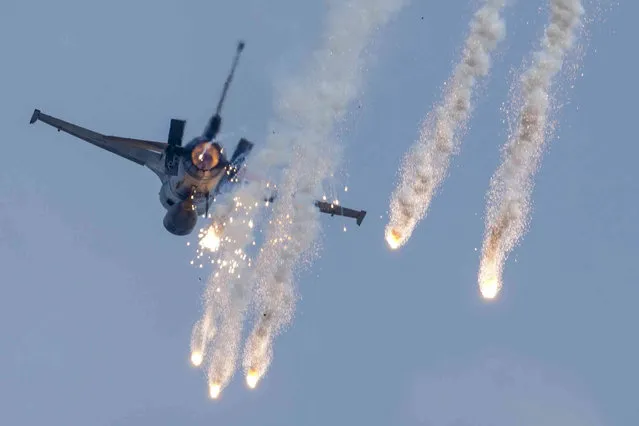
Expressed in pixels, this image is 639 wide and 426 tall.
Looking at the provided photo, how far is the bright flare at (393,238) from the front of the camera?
2854 inches

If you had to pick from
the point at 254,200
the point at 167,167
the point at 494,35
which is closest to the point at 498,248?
the point at 494,35

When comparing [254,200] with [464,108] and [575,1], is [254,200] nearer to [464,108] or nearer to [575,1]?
[464,108]

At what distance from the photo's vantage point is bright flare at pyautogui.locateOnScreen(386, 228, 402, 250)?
72.5 meters

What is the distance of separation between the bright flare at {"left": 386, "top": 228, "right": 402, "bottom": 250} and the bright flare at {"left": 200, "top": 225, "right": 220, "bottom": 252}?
14.2 m

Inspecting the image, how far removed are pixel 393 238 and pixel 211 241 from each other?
49.3 feet

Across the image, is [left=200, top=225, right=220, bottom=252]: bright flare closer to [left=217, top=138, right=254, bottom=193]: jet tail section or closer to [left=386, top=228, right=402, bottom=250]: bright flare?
[left=217, top=138, right=254, bottom=193]: jet tail section

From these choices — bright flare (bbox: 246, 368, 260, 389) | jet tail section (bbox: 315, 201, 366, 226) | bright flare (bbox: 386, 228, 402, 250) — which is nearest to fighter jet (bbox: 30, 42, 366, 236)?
jet tail section (bbox: 315, 201, 366, 226)

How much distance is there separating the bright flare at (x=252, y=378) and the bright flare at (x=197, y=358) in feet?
14.4

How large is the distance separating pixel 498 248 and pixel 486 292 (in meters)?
2.77

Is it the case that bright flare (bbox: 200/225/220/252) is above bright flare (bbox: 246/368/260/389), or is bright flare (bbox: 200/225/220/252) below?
above

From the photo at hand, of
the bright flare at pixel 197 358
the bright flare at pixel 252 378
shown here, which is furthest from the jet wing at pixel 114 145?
the bright flare at pixel 252 378

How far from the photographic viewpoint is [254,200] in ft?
267

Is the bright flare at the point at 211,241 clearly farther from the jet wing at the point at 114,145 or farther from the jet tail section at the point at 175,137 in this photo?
the jet wing at the point at 114,145

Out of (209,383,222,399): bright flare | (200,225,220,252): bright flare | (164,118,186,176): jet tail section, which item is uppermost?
(164,118,186,176): jet tail section
